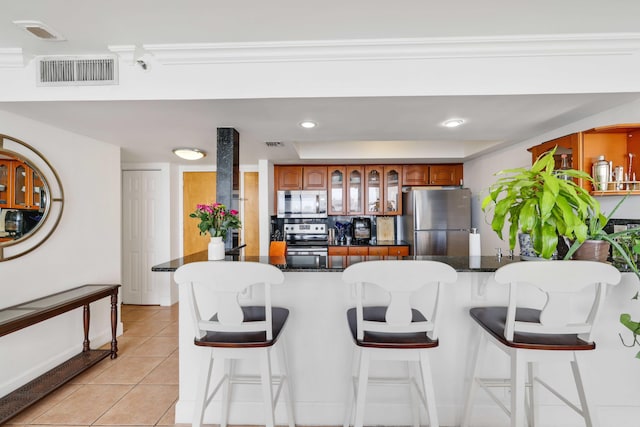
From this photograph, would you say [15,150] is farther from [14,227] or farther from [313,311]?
[313,311]

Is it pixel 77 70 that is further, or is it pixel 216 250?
pixel 216 250

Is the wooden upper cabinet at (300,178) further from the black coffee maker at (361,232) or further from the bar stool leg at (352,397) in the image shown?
the bar stool leg at (352,397)

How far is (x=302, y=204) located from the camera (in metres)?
4.39

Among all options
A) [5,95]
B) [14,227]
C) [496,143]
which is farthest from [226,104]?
[496,143]

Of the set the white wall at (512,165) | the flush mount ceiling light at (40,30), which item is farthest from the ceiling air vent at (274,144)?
the white wall at (512,165)

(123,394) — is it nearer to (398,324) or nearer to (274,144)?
(398,324)

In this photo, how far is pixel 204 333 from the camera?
1461 mm

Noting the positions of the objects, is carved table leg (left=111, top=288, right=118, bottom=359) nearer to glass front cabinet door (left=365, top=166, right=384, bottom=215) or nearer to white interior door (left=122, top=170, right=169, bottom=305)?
white interior door (left=122, top=170, right=169, bottom=305)

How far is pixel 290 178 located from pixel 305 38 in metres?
2.79

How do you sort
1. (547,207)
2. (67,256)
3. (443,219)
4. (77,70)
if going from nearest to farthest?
1. (547,207)
2. (77,70)
3. (67,256)
4. (443,219)

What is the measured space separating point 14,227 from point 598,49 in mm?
3886

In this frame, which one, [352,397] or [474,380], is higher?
[474,380]

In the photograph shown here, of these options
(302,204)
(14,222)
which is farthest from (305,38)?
(302,204)

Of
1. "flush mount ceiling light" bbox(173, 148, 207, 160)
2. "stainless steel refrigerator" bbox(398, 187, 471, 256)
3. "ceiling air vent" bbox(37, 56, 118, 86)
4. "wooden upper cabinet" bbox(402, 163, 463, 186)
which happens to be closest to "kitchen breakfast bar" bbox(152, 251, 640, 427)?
"ceiling air vent" bbox(37, 56, 118, 86)
